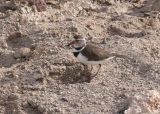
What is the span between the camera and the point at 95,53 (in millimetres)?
6816

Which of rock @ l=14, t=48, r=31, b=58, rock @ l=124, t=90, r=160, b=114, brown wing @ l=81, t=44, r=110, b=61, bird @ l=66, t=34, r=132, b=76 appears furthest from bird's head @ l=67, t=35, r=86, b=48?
rock @ l=124, t=90, r=160, b=114

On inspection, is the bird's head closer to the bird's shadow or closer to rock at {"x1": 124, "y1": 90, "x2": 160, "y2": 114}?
the bird's shadow

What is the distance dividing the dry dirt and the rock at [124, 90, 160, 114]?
0.16 meters

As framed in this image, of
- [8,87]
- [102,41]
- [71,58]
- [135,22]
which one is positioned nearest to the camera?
[8,87]

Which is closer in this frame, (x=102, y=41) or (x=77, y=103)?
(x=77, y=103)

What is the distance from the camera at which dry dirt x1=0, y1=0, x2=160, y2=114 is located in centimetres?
635

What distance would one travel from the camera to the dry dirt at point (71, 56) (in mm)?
6348

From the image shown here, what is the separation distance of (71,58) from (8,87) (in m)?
1.04

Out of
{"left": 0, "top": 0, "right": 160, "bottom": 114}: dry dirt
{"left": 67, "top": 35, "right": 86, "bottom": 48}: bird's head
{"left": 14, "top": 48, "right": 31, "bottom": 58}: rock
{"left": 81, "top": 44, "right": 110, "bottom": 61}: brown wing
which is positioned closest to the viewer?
{"left": 0, "top": 0, "right": 160, "bottom": 114}: dry dirt

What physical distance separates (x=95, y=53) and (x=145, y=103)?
44.8 inches

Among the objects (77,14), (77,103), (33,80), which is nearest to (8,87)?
(33,80)

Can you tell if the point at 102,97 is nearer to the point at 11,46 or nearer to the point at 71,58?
the point at 71,58

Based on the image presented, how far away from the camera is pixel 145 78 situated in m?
6.74

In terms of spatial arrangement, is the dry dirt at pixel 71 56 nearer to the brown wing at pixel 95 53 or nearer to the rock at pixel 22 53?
the rock at pixel 22 53
